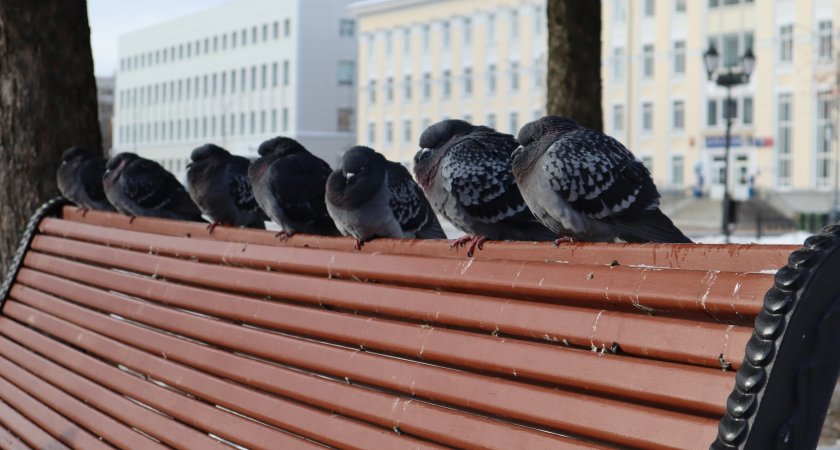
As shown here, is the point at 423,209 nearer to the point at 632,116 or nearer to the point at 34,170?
the point at 34,170

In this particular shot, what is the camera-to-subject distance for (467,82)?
7119 cm

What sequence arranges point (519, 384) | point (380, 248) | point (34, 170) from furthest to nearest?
point (34, 170) < point (380, 248) < point (519, 384)

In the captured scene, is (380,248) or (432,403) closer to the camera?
(432,403)

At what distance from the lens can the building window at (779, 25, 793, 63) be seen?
5191cm

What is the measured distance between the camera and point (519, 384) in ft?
7.29

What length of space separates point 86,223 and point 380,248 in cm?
245

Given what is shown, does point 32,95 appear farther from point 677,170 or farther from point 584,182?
point 677,170

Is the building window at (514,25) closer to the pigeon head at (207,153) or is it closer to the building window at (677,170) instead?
the building window at (677,170)

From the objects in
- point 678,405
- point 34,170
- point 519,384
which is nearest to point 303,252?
point 519,384

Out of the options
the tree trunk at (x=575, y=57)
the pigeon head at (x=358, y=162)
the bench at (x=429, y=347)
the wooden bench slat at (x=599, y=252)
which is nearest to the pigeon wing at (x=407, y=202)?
the pigeon head at (x=358, y=162)

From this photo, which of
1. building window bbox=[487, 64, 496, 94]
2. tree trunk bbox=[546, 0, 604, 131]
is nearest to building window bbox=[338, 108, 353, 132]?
building window bbox=[487, 64, 496, 94]

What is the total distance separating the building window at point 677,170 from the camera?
56.5m

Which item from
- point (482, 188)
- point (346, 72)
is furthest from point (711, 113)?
point (482, 188)

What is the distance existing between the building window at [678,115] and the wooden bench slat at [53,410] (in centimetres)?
5384
